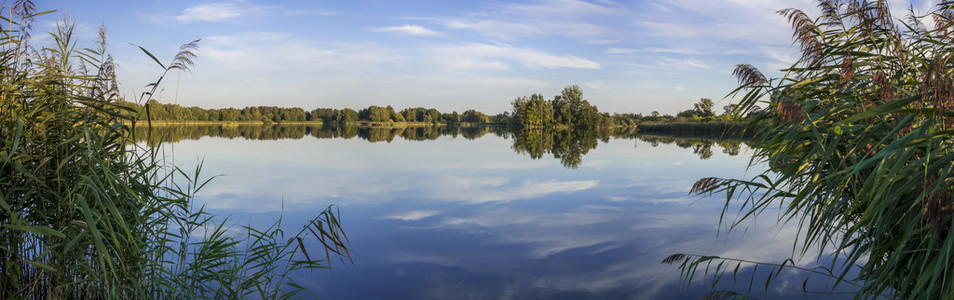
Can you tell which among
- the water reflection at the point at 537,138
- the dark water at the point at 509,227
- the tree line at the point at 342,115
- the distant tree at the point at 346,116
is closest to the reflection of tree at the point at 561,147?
the water reflection at the point at 537,138

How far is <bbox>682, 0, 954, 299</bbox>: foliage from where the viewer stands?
7.04 feet

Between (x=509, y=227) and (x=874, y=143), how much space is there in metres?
5.86

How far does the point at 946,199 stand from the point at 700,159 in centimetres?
1854

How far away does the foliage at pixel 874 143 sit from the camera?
215 cm

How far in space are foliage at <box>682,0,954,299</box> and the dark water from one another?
191 centimetres

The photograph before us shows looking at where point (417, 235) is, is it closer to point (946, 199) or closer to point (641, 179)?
point (946, 199)

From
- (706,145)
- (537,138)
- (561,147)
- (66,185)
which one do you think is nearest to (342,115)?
(537,138)

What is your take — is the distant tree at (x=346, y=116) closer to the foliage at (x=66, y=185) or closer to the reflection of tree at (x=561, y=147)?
the reflection of tree at (x=561, y=147)

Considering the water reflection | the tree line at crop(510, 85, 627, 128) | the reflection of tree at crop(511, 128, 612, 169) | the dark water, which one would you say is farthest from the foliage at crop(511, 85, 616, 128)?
the dark water

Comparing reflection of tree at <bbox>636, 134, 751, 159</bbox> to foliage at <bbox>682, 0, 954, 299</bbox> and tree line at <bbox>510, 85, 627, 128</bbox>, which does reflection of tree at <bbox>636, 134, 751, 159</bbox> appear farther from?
tree line at <bbox>510, 85, 627, 128</bbox>

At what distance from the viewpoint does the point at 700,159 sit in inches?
757

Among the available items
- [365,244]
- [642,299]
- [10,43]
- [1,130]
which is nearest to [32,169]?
[1,130]

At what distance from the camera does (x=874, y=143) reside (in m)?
3.00

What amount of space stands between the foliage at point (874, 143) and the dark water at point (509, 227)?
1.91m
